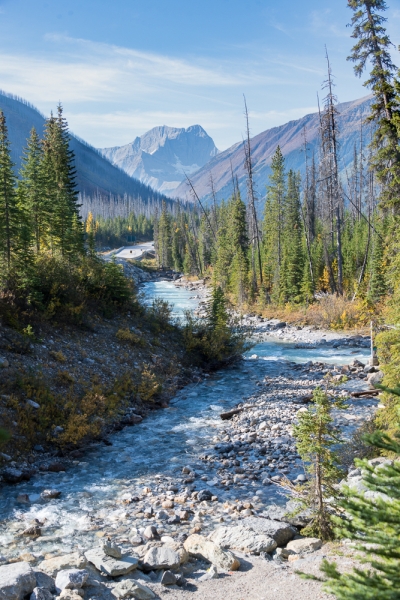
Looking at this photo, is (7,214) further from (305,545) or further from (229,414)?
(305,545)

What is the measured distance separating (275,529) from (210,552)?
1230 mm

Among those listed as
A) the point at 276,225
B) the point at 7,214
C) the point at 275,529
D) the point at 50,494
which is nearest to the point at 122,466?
the point at 50,494

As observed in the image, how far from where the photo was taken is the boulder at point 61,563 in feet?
22.0

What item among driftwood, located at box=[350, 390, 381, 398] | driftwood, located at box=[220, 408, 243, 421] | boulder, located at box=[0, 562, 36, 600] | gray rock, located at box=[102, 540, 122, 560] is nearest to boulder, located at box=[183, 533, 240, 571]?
gray rock, located at box=[102, 540, 122, 560]

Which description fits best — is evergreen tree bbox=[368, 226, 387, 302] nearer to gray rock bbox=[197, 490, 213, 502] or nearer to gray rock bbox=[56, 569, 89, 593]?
gray rock bbox=[197, 490, 213, 502]

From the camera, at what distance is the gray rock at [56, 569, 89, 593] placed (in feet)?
20.0

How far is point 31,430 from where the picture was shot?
40.0ft

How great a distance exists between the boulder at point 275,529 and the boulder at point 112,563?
7.01ft

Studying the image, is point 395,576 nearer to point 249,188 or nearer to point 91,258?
point 91,258

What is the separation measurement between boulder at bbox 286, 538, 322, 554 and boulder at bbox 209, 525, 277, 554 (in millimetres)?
294

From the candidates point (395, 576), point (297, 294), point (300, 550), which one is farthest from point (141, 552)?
point (297, 294)

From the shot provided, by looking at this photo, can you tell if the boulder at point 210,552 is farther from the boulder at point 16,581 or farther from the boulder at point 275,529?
the boulder at point 16,581

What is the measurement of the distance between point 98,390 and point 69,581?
9199 millimetres

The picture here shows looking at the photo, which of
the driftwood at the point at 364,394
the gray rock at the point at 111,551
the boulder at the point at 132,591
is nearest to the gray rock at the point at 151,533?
the gray rock at the point at 111,551
